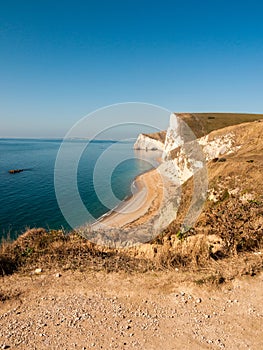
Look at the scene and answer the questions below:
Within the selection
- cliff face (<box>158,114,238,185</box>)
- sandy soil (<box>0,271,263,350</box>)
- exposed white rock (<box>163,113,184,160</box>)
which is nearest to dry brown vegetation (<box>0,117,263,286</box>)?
sandy soil (<box>0,271,263,350</box>)

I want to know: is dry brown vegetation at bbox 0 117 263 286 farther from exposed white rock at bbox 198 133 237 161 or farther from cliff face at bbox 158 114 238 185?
exposed white rock at bbox 198 133 237 161

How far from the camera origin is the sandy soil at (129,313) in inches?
155

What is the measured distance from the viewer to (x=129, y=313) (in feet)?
15.4

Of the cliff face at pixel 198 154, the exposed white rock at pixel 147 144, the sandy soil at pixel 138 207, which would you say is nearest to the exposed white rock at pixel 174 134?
the cliff face at pixel 198 154

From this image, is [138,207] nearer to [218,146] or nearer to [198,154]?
[198,154]

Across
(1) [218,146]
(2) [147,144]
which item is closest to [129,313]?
(1) [218,146]

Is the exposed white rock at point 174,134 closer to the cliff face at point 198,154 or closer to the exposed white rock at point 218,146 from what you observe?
the cliff face at point 198,154

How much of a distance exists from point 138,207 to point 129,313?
91.6 feet

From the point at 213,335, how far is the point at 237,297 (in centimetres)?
140

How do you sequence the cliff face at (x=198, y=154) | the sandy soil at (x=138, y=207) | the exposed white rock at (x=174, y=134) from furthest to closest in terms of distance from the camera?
1. the exposed white rock at (x=174, y=134)
2. the cliff face at (x=198, y=154)
3. the sandy soil at (x=138, y=207)

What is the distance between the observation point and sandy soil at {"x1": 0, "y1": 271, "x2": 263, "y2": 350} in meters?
3.95

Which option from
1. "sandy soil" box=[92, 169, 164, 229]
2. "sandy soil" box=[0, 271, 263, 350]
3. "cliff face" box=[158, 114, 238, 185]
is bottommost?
"sandy soil" box=[92, 169, 164, 229]

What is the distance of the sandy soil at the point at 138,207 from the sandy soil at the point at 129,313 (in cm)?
1412

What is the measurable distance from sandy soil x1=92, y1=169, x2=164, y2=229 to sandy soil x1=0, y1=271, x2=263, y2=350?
14.1m
